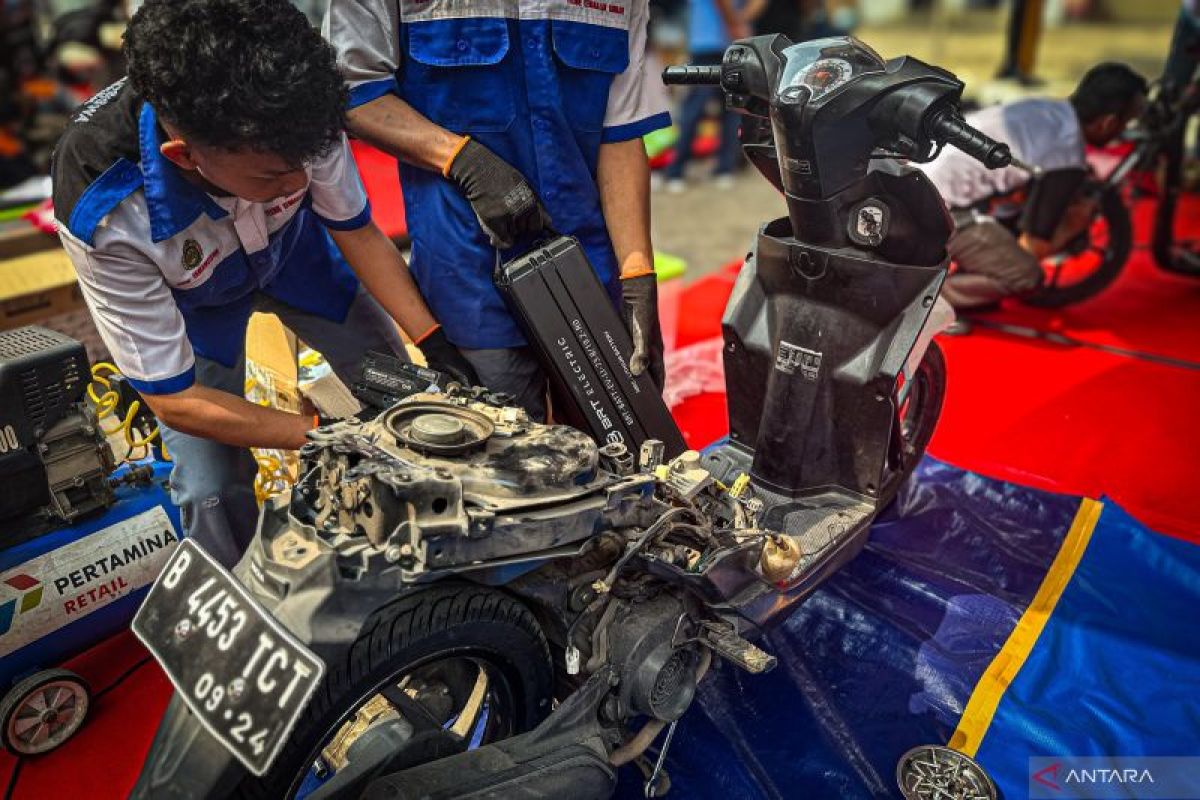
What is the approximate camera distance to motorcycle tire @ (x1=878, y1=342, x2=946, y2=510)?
2.56m

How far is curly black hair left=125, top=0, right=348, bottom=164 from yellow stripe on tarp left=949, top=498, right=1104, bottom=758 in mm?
1755

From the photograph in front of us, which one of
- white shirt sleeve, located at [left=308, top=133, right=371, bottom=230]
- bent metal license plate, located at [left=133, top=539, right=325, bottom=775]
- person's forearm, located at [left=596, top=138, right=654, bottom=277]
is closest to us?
bent metal license plate, located at [left=133, top=539, right=325, bottom=775]

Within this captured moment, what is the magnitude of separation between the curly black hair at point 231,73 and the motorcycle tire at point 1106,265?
3509 mm

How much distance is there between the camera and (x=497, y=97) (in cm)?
211

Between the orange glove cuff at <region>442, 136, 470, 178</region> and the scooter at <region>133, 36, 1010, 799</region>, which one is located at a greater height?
the orange glove cuff at <region>442, 136, 470, 178</region>

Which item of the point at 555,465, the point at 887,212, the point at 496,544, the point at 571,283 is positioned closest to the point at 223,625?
the point at 496,544

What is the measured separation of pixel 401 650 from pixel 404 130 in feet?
3.95

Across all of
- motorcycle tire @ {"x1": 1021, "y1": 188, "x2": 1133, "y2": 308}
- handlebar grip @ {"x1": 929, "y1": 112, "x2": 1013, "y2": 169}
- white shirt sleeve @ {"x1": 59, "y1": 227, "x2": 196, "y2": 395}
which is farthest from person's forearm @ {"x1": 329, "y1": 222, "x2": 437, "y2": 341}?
motorcycle tire @ {"x1": 1021, "y1": 188, "x2": 1133, "y2": 308}

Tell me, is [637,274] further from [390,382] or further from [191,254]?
[191,254]

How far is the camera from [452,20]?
6.61 ft

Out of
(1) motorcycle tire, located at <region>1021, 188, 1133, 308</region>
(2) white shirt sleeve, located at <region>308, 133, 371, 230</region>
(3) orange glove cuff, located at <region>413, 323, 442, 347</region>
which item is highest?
(2) white shirt sleeve, located at <region>308, 133, 371, 230</region>

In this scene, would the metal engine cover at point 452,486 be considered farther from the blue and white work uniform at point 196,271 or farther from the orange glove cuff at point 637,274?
the orange glove cuff at point 637,274

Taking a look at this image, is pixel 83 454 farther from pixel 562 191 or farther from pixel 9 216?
pixel 9 216

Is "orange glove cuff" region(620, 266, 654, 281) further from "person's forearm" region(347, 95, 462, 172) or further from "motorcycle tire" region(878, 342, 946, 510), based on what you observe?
"motorcycle tire" region(878, 342, 946, 510)
